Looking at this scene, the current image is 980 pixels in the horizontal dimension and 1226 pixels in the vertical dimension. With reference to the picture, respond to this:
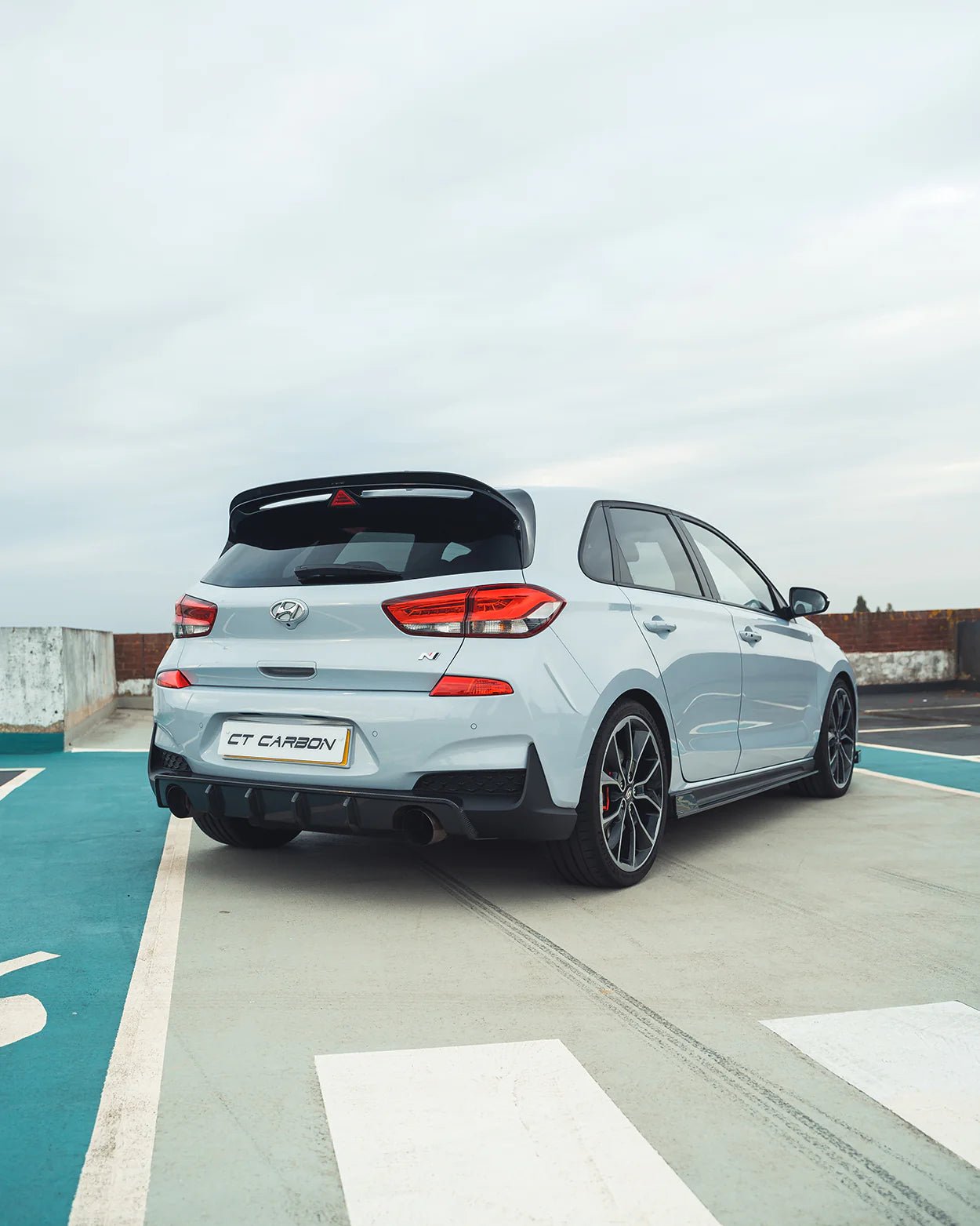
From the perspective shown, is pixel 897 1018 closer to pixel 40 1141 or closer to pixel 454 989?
pixel 454 989

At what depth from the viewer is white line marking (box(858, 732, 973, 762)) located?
31.0 feet

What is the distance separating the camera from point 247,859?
535cm

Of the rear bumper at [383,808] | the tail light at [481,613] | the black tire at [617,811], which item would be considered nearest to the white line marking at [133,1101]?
the rear bumper at [383,808]

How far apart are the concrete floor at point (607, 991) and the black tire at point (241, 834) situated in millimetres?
92

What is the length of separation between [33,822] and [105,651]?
9166 millimetres

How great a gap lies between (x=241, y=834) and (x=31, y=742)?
6.11 m

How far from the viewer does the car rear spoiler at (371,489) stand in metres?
4.44

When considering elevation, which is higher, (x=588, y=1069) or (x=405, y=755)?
(x=405, y=755)

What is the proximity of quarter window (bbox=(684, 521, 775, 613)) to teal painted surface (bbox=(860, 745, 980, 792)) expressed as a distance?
2319 millimetres

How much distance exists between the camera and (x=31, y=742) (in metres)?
10.8

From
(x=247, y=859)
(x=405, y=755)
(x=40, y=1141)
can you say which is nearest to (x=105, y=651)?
(x=247, y=859)

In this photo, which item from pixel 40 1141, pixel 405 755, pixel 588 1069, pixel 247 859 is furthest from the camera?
pixel 247 859

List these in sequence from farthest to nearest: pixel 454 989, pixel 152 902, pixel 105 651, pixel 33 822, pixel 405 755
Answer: pixel 105 651 → pixel 33 822 → pixel 152 902 → pixel 405 755 → pixel 454 989

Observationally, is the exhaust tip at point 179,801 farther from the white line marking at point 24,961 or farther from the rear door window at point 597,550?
the rear door window at point 597,550
